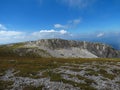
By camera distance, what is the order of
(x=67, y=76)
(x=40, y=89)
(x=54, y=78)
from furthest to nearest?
1. (x=67, y=76)
2. (x=54, y=78)
3. (x=40, y=89)

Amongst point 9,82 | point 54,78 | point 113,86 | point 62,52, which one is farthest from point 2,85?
point 62,52

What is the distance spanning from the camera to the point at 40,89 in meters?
30.7

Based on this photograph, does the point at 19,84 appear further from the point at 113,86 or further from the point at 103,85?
the point at 113,86

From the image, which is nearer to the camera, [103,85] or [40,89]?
[40,89]

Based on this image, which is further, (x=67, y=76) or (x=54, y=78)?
(x=67, y=76)

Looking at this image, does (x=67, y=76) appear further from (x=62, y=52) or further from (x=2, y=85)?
(x=62, y=52)

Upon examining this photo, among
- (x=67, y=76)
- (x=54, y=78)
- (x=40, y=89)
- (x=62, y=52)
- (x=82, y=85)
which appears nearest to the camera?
(x=40, y=89)

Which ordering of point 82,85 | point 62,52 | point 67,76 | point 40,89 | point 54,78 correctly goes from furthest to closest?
point 62,52 → point 67,76 → point 54,78 → point 82,85 → point 40,89

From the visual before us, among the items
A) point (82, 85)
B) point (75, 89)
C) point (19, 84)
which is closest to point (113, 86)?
point (82, 85)

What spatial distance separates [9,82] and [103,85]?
742 inches

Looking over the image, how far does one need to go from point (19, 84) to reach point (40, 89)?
5141 mm

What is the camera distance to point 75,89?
1217 inches

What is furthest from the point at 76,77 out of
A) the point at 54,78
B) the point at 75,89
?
the point at 75,89

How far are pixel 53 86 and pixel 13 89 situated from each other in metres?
7.16
